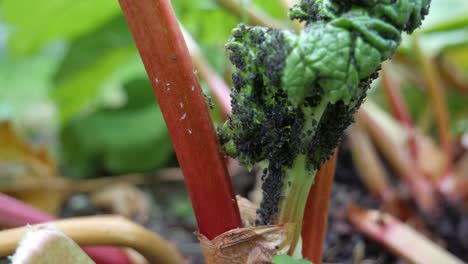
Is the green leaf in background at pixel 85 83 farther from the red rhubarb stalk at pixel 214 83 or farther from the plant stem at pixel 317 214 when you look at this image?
the plant stem at pixel 317 214

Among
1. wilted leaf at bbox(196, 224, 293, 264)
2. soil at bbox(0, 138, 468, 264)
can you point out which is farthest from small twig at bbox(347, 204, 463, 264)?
wilted leaf at bbox(196, 224, 293, 264)

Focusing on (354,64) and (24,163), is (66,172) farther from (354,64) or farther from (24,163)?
(354,64)

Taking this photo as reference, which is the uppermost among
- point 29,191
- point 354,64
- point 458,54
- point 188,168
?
point 458,54

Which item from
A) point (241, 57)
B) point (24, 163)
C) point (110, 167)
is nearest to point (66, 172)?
point (110, 167)

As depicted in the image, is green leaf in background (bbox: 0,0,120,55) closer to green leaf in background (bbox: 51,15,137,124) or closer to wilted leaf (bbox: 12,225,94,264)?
green leaf in background (bbox: 51,15,137,124)

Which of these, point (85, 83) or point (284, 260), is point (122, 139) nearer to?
point (85, 83)

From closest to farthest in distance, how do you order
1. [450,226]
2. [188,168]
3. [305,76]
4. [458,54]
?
[305,76]
[188,168]
[450,226]
[458,54]

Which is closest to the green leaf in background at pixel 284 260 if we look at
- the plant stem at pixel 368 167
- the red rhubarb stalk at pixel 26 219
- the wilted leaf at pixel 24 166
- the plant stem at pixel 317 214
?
the plant stem at pixel 317 214
